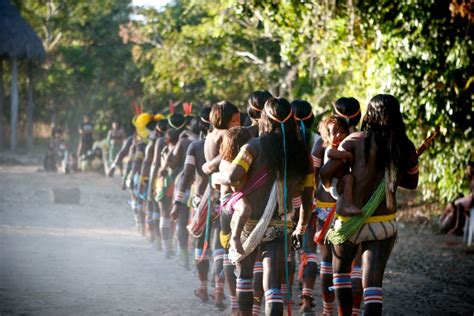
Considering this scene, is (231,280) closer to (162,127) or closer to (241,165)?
(241,165)

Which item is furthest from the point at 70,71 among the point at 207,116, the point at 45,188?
the point at 207,116

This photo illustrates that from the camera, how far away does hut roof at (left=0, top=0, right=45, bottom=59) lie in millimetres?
29047

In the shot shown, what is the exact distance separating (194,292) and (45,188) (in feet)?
42.4

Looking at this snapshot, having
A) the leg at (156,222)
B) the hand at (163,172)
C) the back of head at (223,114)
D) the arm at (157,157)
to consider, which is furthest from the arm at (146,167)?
the back of head at (223,114)

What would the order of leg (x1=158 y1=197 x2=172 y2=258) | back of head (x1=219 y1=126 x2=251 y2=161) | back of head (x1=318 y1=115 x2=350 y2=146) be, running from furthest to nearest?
leg (x1=158 y1=197 x2=172 y2=258)
back of head (x1=318 y1=115 x2=350 y2=146)
back of head (x1=219 y1=126 x2=251 y2=161)

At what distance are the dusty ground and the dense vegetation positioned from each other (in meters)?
2.04

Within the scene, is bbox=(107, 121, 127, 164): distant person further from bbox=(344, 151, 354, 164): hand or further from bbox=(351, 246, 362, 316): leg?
bbox=(344, 151, 354, 164): hand

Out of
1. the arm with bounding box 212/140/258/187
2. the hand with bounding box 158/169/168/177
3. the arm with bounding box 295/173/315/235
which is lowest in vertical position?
the hand with bounding box 158/169/168/177

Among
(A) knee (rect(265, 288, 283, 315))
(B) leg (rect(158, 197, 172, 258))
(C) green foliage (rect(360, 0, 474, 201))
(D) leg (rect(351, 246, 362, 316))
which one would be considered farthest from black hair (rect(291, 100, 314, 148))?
(C) green foliage (rect(360, 0, 474, 201))

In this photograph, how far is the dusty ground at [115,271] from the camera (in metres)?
7.75

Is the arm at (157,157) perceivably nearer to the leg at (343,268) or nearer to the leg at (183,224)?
the leg at (183,224)

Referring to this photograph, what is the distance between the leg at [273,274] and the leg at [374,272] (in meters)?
0.59

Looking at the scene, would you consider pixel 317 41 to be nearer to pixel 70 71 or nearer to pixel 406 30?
pixel 406 30

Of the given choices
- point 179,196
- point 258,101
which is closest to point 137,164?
point 179,196
